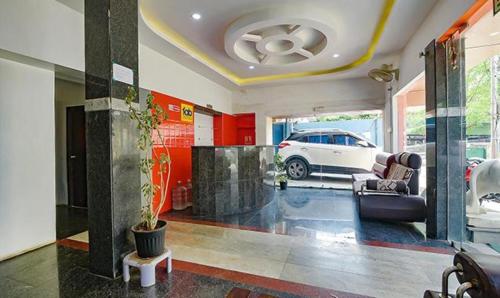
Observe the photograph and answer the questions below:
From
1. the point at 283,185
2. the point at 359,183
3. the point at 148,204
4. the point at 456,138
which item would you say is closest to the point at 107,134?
the point at 148,204

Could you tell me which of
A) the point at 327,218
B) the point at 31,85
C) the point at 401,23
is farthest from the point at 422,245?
the point at 31,85

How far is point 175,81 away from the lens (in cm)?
460

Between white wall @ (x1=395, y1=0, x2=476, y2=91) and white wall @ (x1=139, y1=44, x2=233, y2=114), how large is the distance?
418 cm

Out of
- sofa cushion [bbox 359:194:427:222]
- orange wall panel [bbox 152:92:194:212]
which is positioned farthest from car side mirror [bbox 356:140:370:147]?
orange wall panel [bbox 152:92:194:212]

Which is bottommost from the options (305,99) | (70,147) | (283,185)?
(283,185)

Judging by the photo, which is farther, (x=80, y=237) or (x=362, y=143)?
(x=362, y=143)

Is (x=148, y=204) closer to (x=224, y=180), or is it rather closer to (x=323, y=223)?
(x=224, y=180)

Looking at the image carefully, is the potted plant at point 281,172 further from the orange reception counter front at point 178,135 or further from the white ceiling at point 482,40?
the white ceiling at point 482,40

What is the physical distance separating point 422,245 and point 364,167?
334 centimetres

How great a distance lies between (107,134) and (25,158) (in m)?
1.47

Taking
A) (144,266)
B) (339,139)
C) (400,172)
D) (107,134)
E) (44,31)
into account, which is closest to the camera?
(144,266)

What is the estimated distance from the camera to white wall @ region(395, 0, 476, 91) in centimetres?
250

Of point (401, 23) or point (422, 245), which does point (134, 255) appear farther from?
point (401, 23)

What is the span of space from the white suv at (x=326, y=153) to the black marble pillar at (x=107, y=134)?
484cm
